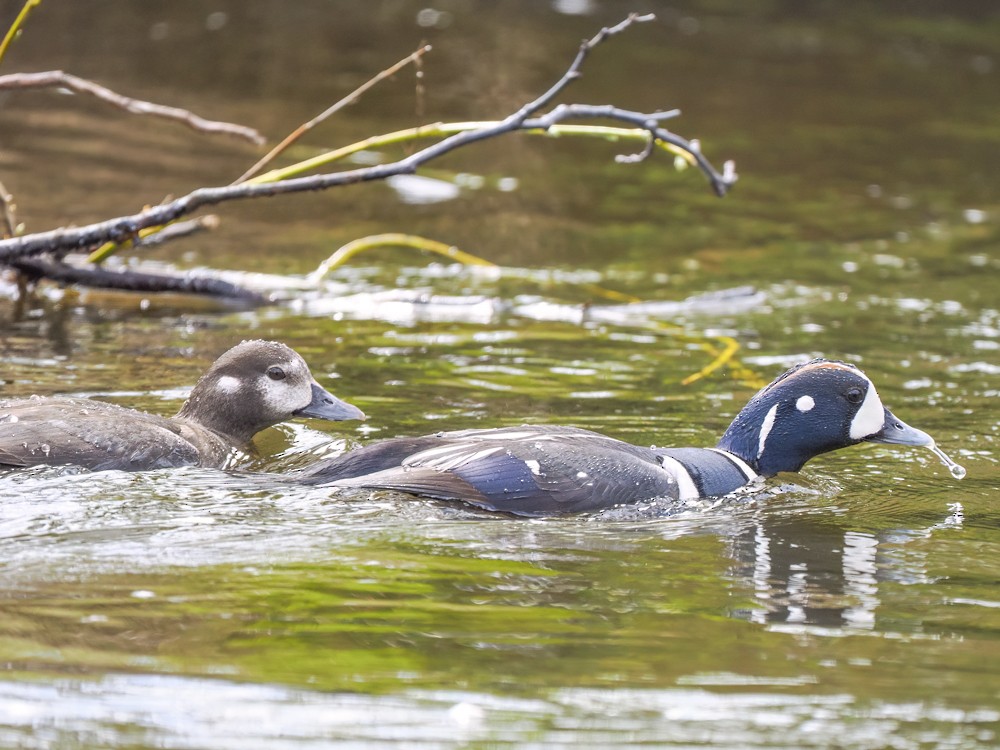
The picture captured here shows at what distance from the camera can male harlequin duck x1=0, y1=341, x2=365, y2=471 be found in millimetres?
6594

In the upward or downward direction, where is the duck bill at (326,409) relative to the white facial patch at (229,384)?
downward

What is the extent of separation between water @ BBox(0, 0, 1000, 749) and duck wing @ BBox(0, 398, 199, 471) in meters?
0.09

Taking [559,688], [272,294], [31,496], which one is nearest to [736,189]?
[272,294]

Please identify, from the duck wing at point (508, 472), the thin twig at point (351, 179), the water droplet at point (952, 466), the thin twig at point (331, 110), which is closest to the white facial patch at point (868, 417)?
the water droplet at point (952, 466)

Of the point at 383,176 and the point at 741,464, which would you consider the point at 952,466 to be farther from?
the point at 383,176

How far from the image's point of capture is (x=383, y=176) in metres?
8.34

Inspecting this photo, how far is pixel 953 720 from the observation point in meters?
4.61

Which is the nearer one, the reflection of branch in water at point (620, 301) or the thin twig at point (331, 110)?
the thin twig at point (331, 110)

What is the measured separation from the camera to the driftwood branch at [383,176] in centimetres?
802

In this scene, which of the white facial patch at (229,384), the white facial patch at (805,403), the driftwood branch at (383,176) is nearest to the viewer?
the white facial patch at (805,403)

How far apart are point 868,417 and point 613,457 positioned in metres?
1.28

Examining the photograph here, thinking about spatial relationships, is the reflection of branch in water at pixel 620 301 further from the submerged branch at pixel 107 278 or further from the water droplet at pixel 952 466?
the water droplet at pixel 952 466

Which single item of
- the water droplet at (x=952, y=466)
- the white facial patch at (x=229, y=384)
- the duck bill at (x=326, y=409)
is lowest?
the water droplet at (x=952, y=466)

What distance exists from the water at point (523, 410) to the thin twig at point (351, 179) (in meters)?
0.68
